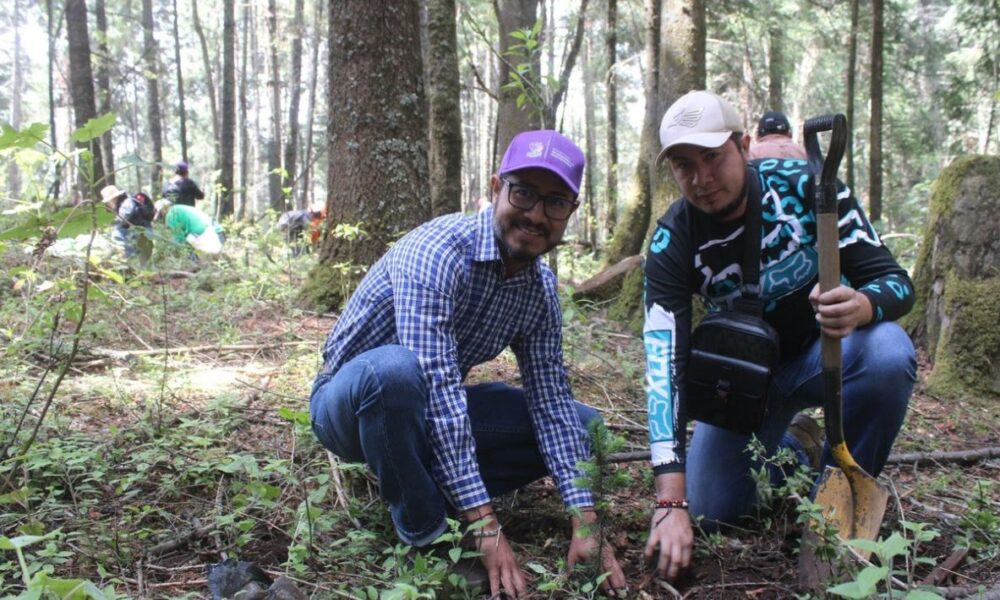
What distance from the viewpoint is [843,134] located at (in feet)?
6.93

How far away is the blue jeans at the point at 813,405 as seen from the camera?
2369mm

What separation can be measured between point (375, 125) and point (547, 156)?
126 inches

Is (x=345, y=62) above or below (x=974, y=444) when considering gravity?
above

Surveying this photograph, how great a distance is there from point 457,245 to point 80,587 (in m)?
1.43

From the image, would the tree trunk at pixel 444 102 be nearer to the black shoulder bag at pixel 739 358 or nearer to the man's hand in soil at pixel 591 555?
the black shoulder bag at pixel 739 358

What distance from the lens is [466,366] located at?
2.69 metres

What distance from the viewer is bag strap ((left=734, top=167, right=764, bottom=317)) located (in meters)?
2.49

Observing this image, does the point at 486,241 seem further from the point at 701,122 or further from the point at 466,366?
the point at 701,122

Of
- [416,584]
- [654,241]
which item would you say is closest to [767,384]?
[654,241]

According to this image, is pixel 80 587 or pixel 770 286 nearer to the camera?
pixel 80 587

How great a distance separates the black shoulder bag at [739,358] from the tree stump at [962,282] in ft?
9.00

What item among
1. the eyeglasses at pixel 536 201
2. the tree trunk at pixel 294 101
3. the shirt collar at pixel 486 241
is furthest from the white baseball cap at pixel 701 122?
the tree trunk at pixel 294 101

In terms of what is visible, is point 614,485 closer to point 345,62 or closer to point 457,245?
point 457,245

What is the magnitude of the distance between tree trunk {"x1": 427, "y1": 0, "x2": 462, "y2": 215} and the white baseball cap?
3510 mm
